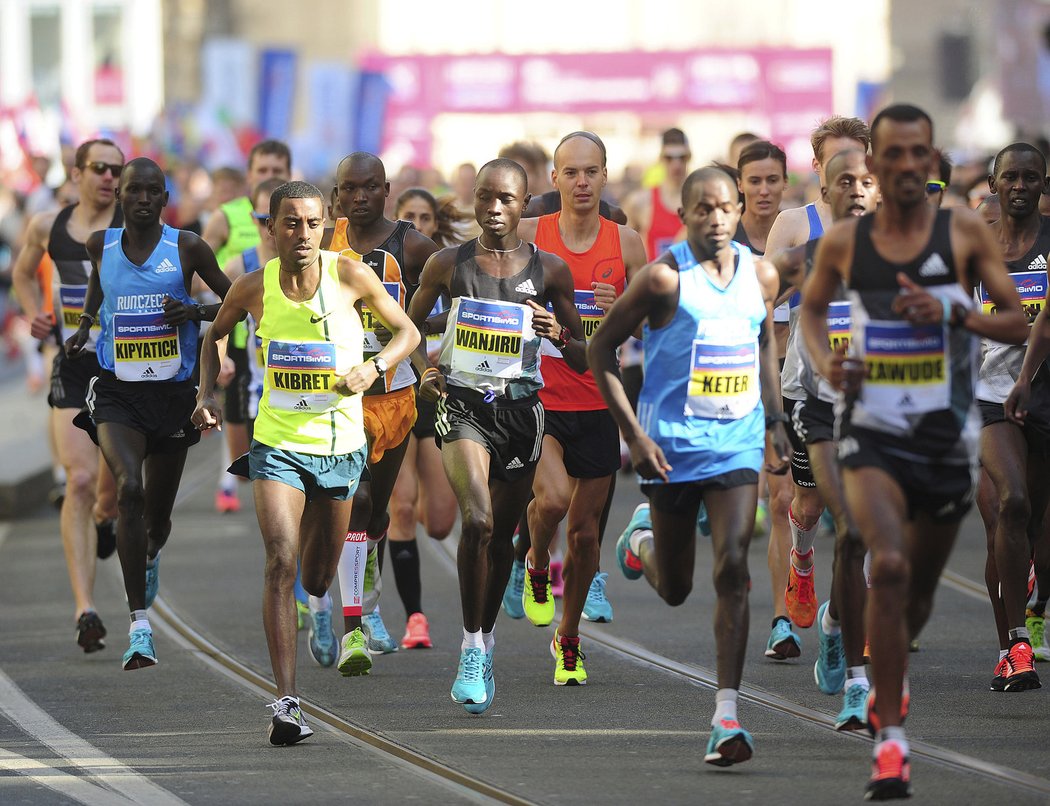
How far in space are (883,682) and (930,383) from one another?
3.08 feet

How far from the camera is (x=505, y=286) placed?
897 cm

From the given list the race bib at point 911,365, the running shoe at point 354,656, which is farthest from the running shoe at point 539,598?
the race bib at point 911,365

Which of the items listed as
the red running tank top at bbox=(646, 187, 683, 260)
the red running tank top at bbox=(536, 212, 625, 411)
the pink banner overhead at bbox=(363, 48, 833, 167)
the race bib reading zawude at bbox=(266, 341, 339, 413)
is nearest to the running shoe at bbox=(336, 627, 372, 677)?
the red running tank top at bbox=(536, 212, 625, 411)

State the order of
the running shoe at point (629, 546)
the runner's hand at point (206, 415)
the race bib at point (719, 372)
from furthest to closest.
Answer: the running shoe at point (629, 546)
the runner's hand at point (206, 415)
the race bib at point (719, 372)

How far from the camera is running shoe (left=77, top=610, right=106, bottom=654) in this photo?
1032cm

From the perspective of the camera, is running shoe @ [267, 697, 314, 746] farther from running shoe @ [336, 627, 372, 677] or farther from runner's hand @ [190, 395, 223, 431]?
running shoe @ [336, 627, 372, 677]

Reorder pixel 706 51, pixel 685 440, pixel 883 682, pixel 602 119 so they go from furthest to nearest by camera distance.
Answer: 1. pixel 602 119
2. pixel 706 51
3. pixel 685 440
4. pixel 883 682

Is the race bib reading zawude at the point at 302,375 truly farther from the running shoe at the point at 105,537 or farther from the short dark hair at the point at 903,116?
the running shoe at the point at 105,537

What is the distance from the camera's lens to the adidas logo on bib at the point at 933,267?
23.1 ft

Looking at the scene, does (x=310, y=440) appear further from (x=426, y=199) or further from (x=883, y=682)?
(x=426, y=199)

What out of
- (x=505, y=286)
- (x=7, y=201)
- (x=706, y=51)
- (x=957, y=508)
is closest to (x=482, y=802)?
(x=957, y=508)

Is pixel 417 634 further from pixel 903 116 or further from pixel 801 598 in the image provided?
pixel 903 116

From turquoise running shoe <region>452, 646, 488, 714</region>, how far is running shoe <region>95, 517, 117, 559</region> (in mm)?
3339

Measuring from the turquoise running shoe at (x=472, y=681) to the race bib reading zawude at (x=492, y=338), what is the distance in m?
1.10
